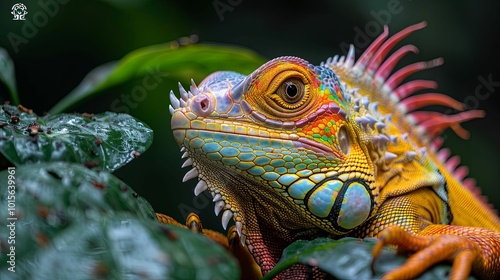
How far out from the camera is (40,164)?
1.46m

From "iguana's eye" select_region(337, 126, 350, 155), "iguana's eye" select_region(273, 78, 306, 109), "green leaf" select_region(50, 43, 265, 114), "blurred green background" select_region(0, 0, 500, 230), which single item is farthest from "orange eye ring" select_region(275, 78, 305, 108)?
"blurred green background" select_region(0, 0, 500, 230)

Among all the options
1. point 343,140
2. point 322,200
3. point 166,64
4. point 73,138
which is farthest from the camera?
point 166,64

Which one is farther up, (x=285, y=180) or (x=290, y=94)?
(x=290, y=94)

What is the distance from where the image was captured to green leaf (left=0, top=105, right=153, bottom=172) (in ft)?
5.10

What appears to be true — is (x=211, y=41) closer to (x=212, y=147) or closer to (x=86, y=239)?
(x=212, y=147)

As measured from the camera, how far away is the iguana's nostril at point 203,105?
1802 millimetres

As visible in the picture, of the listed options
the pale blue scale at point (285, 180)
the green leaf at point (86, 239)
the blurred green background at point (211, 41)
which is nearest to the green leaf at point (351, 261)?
the green leaf at point (86, 239)

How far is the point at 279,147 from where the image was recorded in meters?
1.82

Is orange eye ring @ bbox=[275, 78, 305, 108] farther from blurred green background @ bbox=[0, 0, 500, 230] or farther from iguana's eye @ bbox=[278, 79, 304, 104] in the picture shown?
blurred green background @ bbox=[0, 0, 500, 230]

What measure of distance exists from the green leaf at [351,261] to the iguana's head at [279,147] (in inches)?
12.9

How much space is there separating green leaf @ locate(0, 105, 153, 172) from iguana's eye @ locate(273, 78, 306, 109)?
1.44 ft

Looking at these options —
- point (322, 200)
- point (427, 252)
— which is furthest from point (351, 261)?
point (322, 200)

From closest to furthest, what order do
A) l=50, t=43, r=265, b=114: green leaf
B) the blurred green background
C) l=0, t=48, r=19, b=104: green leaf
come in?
l=0, t=48, r=19, b=104: green leaf, l=50, t=43, r=265, b=114: green leaf, the blurred green background

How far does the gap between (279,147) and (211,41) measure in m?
3.82
